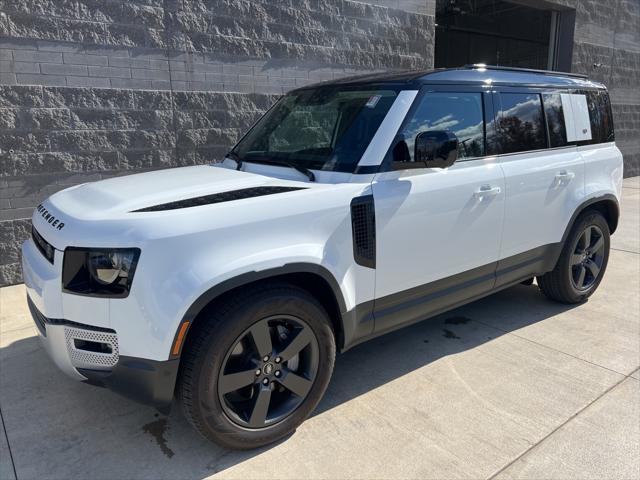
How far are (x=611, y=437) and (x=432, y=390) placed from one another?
97cm

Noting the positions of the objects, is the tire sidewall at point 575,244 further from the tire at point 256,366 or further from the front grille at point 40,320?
the front grille at point 40,320

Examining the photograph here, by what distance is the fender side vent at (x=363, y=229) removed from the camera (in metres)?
2.73

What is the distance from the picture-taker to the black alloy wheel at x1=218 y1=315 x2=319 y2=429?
2.48 m

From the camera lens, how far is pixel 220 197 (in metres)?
2.55

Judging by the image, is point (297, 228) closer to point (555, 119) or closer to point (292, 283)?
point (292, 283)

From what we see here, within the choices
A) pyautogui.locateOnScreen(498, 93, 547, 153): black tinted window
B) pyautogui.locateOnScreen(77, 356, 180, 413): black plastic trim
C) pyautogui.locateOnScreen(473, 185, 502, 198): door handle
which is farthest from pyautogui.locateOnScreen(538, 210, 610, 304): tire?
pyautogui.locateOnScreen(77, 356, 180, 413): black plastic trim

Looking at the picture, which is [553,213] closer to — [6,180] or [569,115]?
[569,115]

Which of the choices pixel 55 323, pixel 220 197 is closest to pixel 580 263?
pixel 220 197

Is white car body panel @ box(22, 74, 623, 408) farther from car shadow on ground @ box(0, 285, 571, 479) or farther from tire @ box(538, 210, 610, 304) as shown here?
car shadow on ground @ box(0, 285, 571, 479)

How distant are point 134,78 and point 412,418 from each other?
178 inches

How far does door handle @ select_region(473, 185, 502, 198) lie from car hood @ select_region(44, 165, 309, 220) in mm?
1209

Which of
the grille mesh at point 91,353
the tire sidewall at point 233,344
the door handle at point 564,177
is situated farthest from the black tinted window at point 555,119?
the grille mesh at point 91,353

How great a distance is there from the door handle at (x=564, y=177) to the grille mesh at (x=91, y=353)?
332 cm

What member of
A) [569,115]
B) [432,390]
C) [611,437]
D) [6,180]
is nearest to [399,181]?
[432,390]
